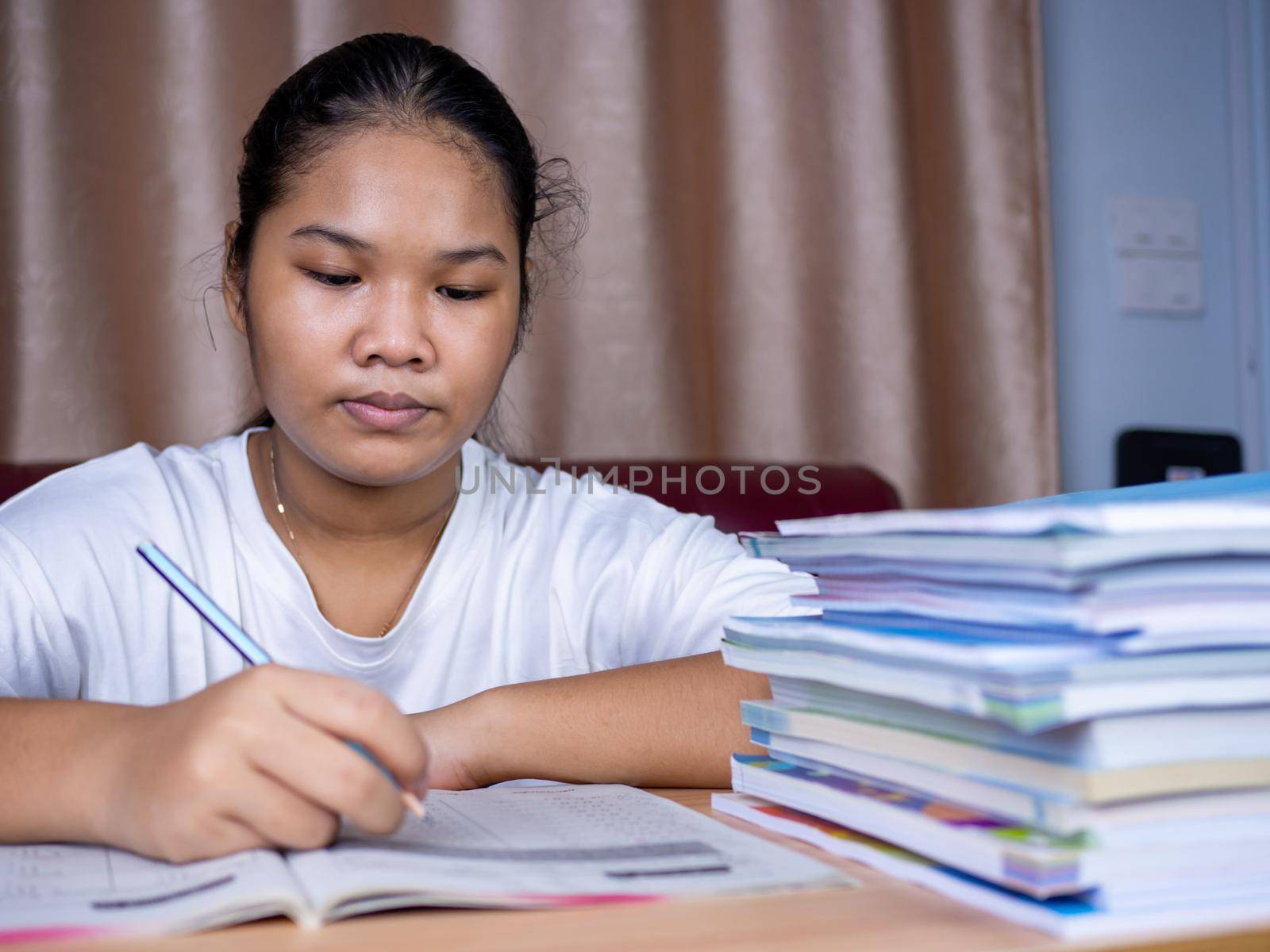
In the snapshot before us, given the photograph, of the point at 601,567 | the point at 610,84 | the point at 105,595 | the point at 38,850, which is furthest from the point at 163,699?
the point at 610,84

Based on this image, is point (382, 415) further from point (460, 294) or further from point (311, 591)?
point (311, 591)

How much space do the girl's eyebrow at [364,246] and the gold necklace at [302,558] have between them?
306mm

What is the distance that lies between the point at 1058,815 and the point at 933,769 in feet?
0.26

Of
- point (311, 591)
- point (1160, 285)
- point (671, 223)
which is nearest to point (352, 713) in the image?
point (311, 591)

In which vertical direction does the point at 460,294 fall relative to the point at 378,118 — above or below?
below

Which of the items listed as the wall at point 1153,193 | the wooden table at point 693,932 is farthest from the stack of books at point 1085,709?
the wall at point 1153,193

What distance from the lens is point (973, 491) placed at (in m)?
2.09

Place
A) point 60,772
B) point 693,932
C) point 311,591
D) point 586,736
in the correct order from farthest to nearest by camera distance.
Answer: point 311,591
point 586,736
point 60,772
point 693,932

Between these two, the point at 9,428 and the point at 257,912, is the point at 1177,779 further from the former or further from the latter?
the point at 9,428

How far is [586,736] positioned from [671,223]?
1.26 m

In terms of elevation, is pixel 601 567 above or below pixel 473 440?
below

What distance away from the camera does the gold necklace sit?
1177mm

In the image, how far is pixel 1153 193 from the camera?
7.43ft

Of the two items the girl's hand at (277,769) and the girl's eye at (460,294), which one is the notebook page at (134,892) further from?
the girl's eye at (460,294)
